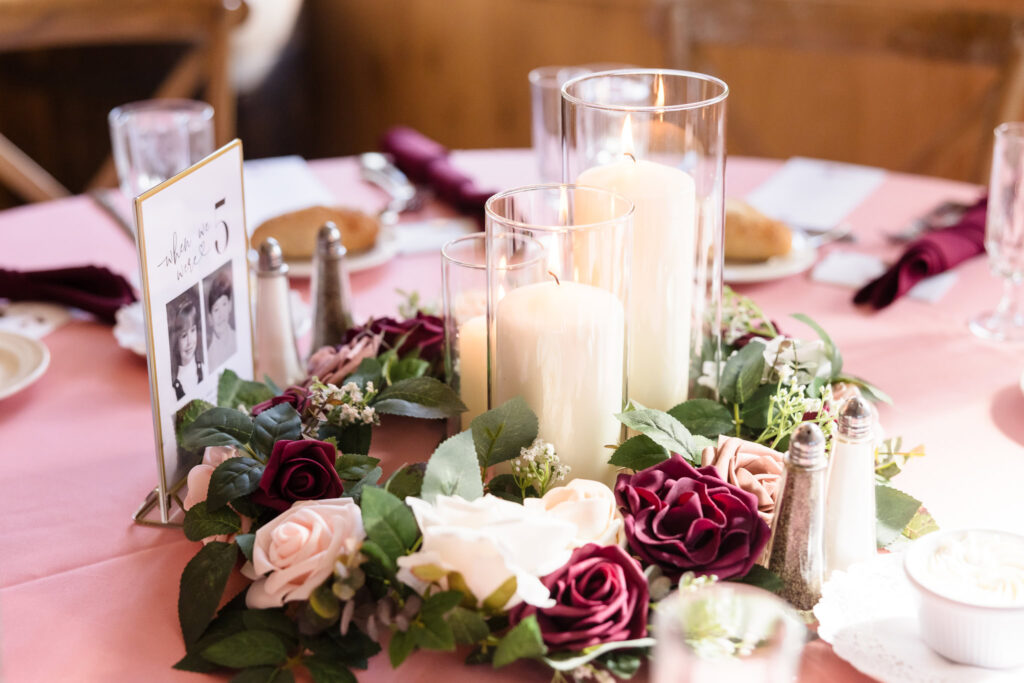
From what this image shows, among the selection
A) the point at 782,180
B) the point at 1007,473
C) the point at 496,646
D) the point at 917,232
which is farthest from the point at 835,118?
the point at 496,646

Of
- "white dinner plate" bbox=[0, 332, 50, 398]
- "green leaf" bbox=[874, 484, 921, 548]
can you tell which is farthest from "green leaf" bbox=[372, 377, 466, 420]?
"white dinner plate" bbox=[0, 332, 50, 398]

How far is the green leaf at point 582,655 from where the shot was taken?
0.63 metres

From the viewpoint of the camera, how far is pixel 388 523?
684 millimetres

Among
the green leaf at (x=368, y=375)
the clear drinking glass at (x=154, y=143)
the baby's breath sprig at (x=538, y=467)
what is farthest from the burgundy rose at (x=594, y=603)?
the clear drinking glass at (x=154, y=143)

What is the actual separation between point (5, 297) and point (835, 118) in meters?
2.32

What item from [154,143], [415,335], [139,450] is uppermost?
[154,143]

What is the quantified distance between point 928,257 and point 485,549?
92cm

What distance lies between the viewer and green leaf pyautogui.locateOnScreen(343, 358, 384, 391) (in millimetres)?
925

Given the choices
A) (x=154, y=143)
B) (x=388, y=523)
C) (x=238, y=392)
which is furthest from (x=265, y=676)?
(x=154, y=143)

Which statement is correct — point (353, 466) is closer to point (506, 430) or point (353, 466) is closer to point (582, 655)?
point (506, 430)

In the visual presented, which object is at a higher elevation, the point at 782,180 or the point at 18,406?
the point at 782,180

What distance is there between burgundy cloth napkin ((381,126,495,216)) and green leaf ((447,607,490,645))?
0.96m

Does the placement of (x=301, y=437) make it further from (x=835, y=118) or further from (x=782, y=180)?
(x=835, y=118)

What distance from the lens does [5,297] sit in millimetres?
1342
